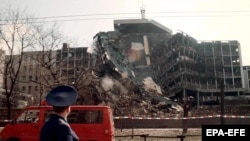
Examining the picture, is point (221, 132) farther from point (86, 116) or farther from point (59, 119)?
point (86, 116)

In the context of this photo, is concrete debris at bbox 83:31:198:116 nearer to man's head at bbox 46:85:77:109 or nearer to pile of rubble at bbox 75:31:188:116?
pile of rubble at bbox 75:31:188:116

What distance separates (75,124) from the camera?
1306cm

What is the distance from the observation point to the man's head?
11.0 ft

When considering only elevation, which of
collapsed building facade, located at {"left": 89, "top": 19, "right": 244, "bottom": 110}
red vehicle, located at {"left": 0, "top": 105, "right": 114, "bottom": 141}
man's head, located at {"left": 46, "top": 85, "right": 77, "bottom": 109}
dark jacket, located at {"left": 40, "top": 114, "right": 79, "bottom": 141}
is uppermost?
collapsed building facade, located at {"left": 89, "top": 19, "right": 244, "bottom": 110}

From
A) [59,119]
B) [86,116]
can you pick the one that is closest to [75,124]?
[86,116]

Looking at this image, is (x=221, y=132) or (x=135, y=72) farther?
(x=135, y=72)

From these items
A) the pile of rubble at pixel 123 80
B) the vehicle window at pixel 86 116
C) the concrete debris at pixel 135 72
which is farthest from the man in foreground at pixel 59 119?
the concrete debris at pixel 135 72

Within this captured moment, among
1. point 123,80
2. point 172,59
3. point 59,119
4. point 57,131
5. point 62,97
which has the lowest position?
point 57,131

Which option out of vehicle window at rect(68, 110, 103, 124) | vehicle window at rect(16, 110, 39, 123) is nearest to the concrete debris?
vehicle window at rect(68, 110, 103, 124)

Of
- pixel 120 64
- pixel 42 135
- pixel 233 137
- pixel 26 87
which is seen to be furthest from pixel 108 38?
pixel 42 135

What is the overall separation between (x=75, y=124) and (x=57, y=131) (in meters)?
10.1

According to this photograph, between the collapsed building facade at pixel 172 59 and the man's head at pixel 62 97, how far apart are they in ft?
178

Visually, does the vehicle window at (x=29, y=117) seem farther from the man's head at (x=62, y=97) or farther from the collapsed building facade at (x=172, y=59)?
the collapsed building facade at (x=172, y=59)

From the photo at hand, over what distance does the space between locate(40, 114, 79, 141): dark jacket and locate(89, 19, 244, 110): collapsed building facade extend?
5432cm
